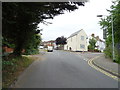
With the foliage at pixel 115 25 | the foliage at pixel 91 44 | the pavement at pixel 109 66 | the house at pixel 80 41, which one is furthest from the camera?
the foliage at pixel 91 44

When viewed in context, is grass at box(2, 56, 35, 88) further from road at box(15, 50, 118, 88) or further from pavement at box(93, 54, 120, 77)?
pavement at box(93, 54, 120, 77)

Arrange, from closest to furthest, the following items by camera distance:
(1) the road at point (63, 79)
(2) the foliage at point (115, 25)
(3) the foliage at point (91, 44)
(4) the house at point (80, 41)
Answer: (1) the road at point (63, 79) → (2) the foliage at point (115, 25) → (4) the house at point (80, 41) → (3) the foliage at point (91, 44)

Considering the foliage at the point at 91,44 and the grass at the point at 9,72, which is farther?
the foliage at the point at 91,44

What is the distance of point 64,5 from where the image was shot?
10617 mm

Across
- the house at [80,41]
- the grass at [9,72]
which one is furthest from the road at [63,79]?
the house at [80,41]

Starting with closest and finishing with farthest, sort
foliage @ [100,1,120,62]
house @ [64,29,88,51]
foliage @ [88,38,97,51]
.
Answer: foliage @ [100,1,120,62] < house @ [64,29,88,51] < foliage @ [88,38,97,51]

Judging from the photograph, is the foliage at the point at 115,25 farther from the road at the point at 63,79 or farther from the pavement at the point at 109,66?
the road at the point at 63,79

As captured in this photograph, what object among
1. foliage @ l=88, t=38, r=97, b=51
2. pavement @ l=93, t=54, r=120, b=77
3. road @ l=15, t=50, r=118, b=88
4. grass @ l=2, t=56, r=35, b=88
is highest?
foliage @ l=88, t=38, r=97, b=51

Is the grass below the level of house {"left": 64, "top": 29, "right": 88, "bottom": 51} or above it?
below

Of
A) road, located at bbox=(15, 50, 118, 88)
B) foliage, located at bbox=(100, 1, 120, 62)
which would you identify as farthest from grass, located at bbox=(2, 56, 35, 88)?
foliage, located at bbox=(100, 1, 120, 62)

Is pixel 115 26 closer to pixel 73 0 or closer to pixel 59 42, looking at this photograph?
pixel 73 0

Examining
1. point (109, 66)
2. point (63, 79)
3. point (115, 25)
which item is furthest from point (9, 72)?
point (115, 25)

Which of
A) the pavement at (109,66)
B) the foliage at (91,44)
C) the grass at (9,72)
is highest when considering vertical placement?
the foliage at (91,44)

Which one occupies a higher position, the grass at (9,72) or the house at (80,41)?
the house at (80,41)
